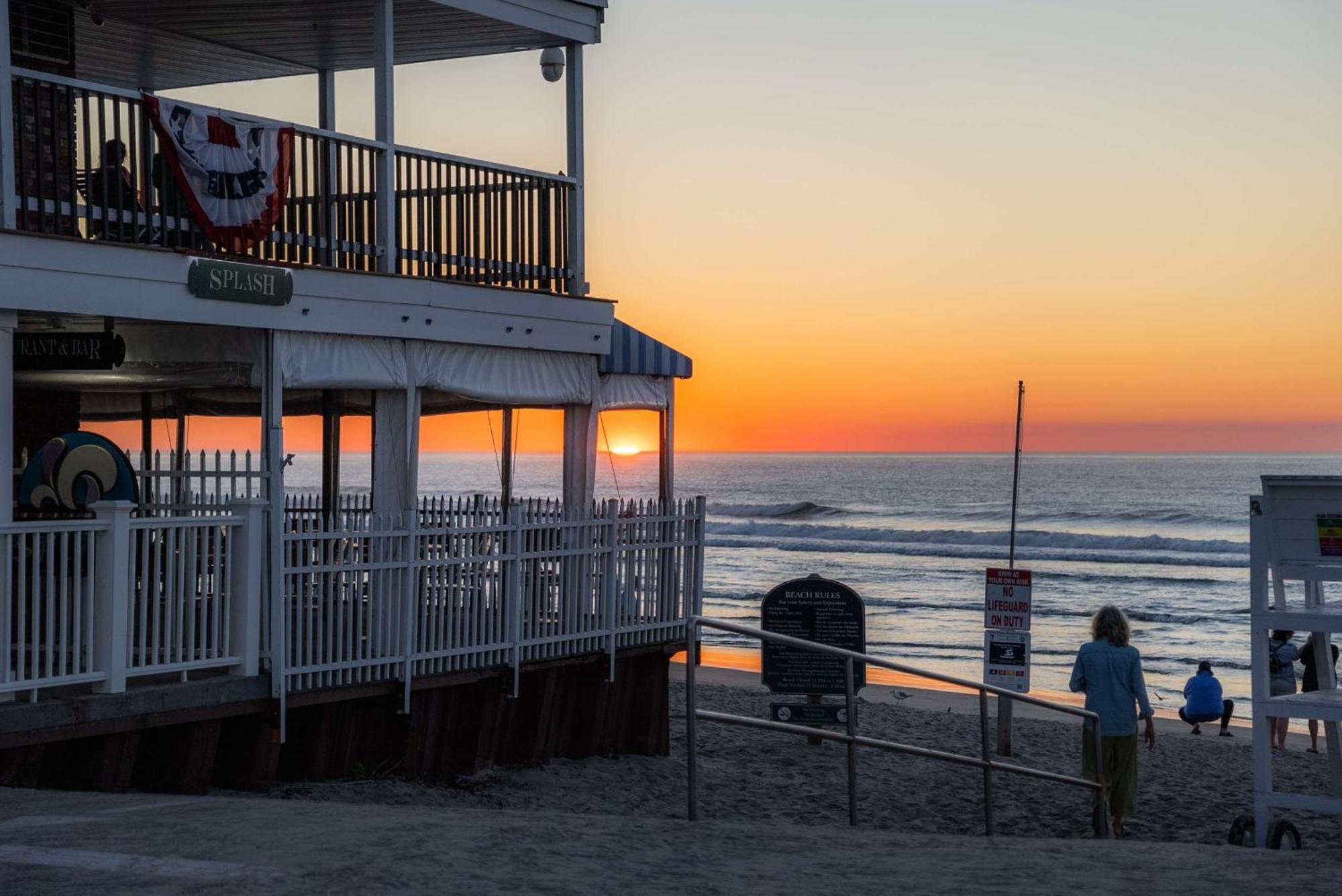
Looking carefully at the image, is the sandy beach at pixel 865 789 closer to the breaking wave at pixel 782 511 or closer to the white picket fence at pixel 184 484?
the white picket fence at pixel 184 484

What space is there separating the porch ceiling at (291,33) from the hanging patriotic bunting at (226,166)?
2.11 metres

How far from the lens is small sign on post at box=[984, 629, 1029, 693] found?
15.8 meters

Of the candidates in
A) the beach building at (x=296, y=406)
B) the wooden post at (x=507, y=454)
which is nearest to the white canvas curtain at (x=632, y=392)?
the beach building at (x=296, y=406)

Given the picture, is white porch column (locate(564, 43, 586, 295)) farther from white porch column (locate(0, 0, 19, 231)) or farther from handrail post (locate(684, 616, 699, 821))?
handrail post (locate(684, 616, 699, 821))

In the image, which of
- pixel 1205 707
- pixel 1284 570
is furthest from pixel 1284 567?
pixel 1205 707

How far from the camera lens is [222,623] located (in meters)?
10.2

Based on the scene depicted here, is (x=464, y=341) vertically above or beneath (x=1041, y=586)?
above

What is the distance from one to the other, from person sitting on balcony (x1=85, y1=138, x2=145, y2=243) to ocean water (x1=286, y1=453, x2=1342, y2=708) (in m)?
19.6

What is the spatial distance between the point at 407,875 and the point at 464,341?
24.8 ft

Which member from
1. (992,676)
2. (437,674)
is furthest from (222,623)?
(992,676)

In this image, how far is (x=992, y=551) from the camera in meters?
63.7

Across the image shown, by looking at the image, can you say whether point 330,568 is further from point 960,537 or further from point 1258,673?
point 960,537

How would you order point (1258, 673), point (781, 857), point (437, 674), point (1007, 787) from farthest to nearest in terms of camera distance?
point (1007, 787)
point (437, 674)
point (1258, 673)
point (781, 857)

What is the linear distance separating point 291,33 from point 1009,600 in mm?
8738
